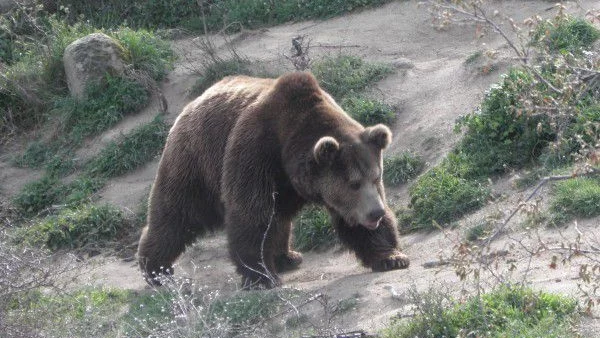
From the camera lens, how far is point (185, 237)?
9578 mm

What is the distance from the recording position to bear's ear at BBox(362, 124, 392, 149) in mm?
8406

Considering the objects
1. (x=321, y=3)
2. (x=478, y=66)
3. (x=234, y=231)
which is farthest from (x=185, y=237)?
(x=321, y=3)

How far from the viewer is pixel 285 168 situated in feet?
28.4

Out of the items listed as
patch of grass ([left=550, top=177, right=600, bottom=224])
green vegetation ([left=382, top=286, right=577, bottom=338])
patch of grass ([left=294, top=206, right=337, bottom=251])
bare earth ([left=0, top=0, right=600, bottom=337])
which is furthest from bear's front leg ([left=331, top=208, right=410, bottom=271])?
green vegetation ([left=382, top=286, right=577, bottom=338])

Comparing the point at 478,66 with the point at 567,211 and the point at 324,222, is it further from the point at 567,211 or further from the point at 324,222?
the point at 567,211

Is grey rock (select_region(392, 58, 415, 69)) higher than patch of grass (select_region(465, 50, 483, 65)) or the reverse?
the reverse

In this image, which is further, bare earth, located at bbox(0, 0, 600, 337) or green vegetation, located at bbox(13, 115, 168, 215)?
green vegetation, located at bbox(13, 115, 168, 215)

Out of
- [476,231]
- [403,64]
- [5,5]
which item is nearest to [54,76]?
[5,5]

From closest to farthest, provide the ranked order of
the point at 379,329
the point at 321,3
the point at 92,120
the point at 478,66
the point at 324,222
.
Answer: the point at 379,329, the point at 324,222, the point at 478,66, the point at 92,120, the point at 321,3

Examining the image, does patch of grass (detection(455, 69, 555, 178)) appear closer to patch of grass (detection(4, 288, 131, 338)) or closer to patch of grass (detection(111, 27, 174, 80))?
patch of grass (detection(4, 288, 131, 338))

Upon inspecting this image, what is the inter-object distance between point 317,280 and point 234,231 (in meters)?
0.87

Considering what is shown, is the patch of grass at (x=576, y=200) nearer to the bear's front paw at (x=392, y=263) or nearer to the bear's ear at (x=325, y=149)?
the bear's front paw at (x=392, y=263)

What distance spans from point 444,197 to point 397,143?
1.57 meters

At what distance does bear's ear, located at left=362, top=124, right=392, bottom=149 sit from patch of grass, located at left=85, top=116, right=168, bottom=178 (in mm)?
4666
